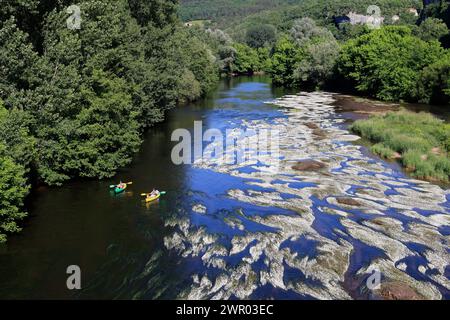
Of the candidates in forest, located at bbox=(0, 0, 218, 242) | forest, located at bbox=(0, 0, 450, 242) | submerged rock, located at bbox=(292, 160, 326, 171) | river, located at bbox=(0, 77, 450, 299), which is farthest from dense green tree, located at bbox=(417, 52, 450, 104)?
forest, located at bbox=(0, 0, 218, 242)

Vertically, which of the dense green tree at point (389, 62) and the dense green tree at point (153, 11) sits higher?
the dense green tree at point (153, 11)

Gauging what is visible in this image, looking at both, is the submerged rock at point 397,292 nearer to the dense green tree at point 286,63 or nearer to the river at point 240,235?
the river at point 240,235

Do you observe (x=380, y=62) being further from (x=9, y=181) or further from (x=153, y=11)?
(x=9, y=181)

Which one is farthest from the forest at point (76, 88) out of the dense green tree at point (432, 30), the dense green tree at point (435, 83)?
the dense green tree at point (432, 30)

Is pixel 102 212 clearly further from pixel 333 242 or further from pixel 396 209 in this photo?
pixel 396 209

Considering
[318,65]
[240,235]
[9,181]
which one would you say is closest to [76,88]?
[9,181]
